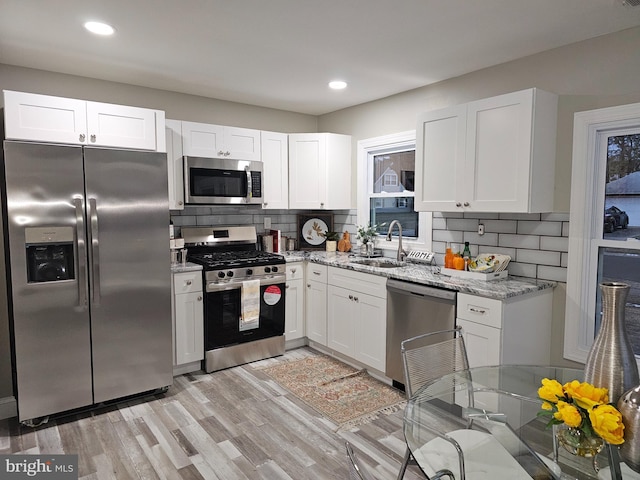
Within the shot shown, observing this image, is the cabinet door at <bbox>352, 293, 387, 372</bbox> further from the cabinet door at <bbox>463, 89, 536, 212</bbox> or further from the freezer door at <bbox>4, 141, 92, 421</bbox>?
the freezer door at <bbox>4, 141, 92, 421</bbox>

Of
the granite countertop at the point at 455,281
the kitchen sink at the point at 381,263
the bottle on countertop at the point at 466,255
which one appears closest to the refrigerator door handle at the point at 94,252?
the granite countertop at the point at 455,281

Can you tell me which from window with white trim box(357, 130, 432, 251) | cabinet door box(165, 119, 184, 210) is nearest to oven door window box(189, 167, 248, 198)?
cabinet door box(165, 119, 184, 210)

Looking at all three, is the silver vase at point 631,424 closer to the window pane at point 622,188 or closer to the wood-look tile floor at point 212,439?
the wood-look tile floor at point 212,439

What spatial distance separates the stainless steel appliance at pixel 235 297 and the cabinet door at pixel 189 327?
0.06m

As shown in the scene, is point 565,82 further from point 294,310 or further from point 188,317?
point 188,317

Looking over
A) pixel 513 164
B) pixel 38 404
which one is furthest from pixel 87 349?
pixel 513 164

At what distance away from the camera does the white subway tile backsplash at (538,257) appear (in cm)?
291

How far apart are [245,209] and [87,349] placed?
2068mm

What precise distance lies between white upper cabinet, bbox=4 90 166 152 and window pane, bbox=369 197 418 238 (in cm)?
217

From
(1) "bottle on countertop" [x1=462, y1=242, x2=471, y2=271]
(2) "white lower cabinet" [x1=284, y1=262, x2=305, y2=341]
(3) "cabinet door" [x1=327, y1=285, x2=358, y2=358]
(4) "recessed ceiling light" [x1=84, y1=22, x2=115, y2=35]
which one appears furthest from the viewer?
(2) "white lower cabinet" [x1=284, y1=262, x2=305, y2=341]

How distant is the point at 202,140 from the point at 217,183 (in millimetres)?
413

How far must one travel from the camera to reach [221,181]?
3.96 meters

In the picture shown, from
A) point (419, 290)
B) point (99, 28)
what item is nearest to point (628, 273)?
point (419, 290)

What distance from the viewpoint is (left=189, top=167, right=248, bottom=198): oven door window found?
3.83 meters
